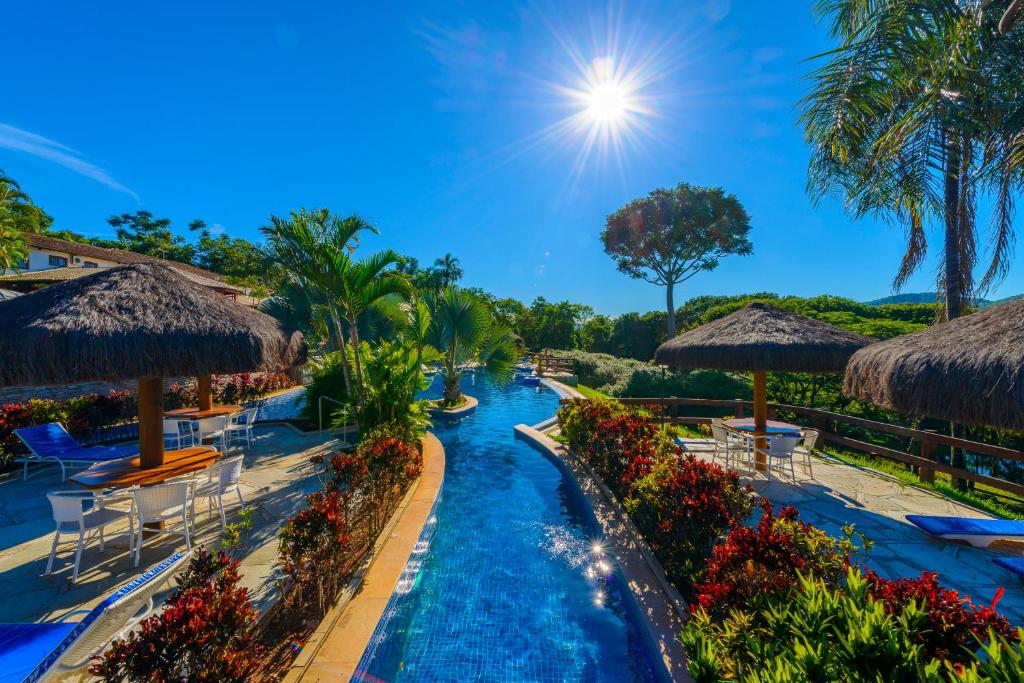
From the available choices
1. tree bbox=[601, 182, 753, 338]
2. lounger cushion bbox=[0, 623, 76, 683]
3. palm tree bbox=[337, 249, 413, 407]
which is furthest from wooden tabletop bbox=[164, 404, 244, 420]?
tree bbox=[601, 182, 753, 338]

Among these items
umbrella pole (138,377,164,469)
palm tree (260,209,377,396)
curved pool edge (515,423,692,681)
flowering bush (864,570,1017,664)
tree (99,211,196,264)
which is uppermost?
tree (99,211,196,264)

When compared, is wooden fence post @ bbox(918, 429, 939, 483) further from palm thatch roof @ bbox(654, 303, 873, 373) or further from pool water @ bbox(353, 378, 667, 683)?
pool water @ bbox(353, 378, 667, 683)

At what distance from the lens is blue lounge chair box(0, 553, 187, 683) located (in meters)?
1.97

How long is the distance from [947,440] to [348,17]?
15738 mm

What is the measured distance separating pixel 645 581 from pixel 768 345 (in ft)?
15.3

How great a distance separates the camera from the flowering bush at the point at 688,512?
136 inches

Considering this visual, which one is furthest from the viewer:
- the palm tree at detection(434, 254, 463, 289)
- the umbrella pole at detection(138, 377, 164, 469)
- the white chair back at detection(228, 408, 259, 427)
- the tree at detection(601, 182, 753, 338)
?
the palm tree at detection(434, 254, 463, 289)

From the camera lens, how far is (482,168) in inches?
677

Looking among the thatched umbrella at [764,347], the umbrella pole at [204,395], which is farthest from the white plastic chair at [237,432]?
the thatched umbrella at [764,347]

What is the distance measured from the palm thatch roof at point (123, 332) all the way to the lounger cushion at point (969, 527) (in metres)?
8.32

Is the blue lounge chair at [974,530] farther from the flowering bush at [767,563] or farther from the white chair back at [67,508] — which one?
the white chair back at [67,508]

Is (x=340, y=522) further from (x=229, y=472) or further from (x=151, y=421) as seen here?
(x=151, y=421)

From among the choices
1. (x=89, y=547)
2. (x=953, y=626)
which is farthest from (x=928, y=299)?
(x=89, y=547)

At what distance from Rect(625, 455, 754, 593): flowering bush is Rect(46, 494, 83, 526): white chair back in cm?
529
